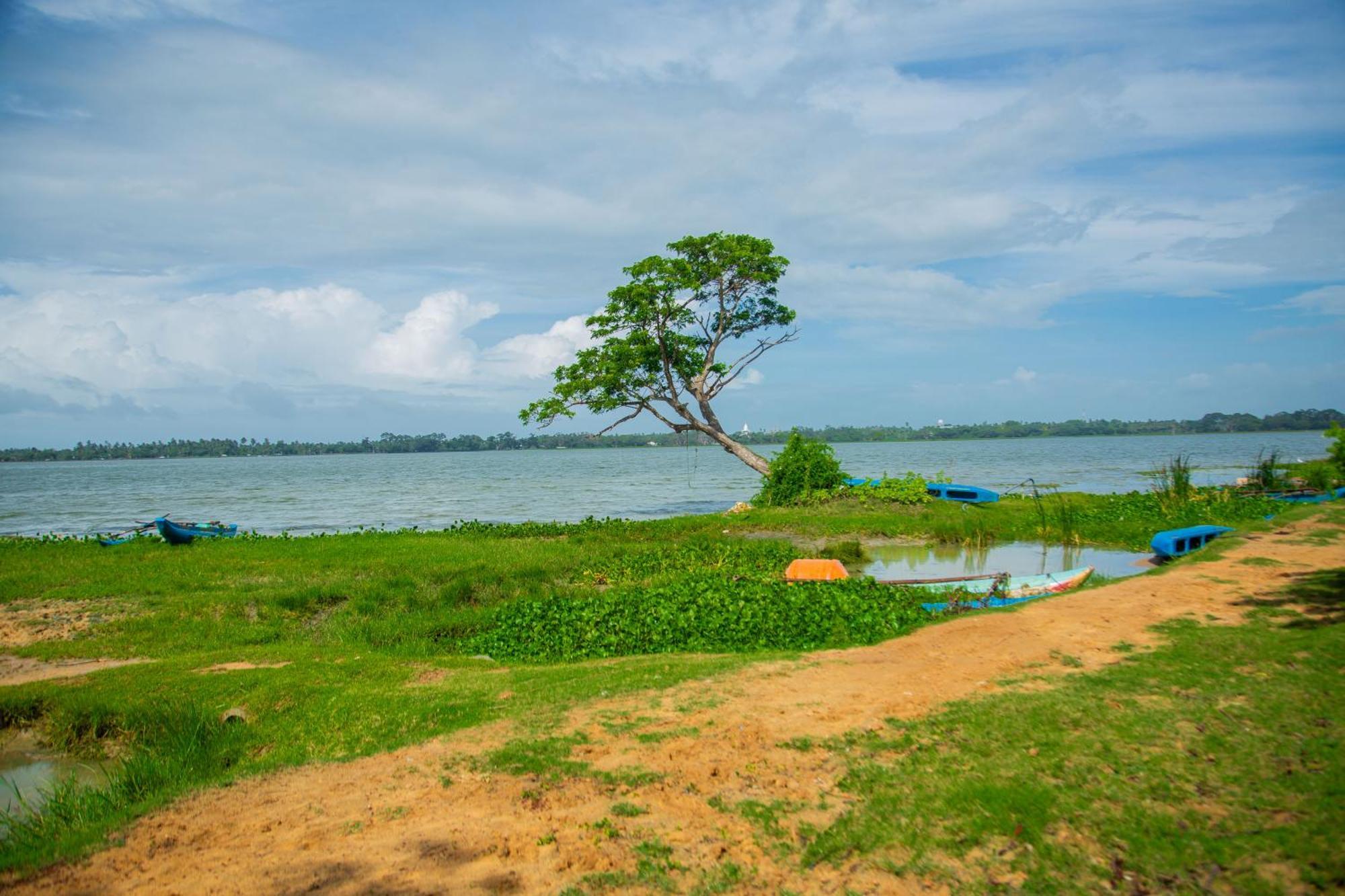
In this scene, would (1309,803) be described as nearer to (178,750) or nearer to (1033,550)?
(178,750)

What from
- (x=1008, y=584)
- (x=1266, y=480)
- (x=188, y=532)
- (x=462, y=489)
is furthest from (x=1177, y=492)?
(x=462, y=489)

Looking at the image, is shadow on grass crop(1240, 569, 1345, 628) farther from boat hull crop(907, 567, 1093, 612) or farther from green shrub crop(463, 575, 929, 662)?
green shrub crop(463, 575, 929, 662)

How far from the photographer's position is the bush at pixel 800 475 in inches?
1180

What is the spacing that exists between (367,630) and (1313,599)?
1276 centimetres

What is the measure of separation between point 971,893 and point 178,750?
7095mm

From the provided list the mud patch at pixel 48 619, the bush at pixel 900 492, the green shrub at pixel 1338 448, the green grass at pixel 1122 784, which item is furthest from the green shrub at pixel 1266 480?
the mud patch at pixel 48 619

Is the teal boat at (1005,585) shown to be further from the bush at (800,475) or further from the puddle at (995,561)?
the bush at (800,475)

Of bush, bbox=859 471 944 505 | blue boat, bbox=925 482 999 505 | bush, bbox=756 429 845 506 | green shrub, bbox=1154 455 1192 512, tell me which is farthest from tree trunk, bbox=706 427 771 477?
green shrub, bbox=1154 455 1192 512

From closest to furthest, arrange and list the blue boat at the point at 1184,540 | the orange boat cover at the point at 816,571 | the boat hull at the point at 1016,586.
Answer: the boat hull at the point at 1016,586, the orange boat cover at the point at 816,571, the blue boat at the point at 1184,540

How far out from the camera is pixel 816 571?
1523 cm

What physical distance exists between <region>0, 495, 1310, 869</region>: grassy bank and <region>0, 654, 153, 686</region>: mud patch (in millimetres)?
332

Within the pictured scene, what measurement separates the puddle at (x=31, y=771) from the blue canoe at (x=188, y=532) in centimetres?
1362

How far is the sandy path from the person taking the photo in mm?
5121

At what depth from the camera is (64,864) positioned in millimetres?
5488
